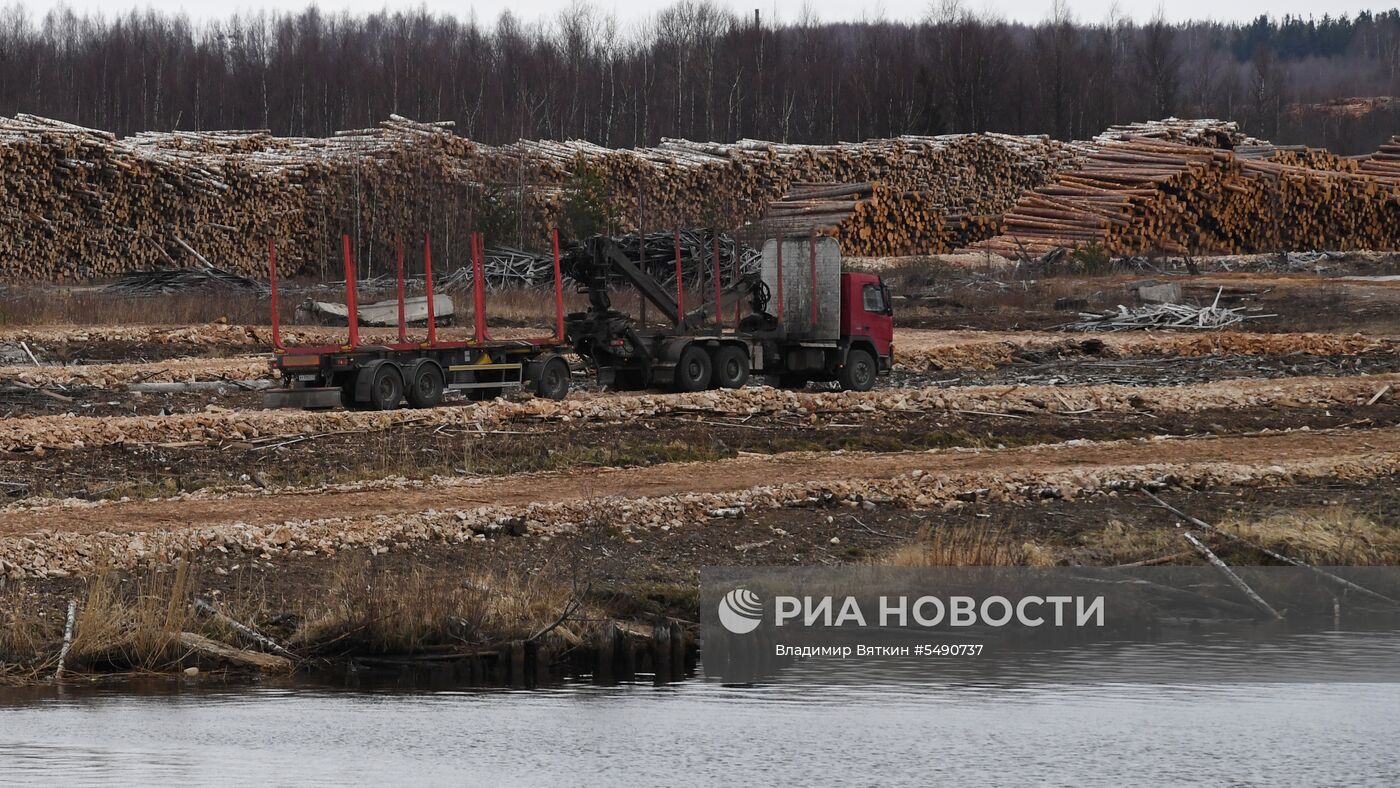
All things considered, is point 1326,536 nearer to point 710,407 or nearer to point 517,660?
point 517,660

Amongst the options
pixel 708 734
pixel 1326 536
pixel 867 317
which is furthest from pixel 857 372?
pixel 708 734

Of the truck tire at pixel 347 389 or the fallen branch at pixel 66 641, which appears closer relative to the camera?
the fallen branch at pixel 66 641

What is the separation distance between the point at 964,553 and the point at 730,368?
1323cm

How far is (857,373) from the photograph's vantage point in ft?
87.1

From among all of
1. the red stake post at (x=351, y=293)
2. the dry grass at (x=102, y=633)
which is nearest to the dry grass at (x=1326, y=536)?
the dry grass at (x=102, y=633)

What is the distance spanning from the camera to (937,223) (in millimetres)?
50938

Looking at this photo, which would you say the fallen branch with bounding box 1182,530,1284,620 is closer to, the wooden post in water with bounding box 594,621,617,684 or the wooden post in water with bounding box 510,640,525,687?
the wooden post in water with bounding box 594,621,617,684

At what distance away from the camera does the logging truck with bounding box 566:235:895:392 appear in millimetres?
25281

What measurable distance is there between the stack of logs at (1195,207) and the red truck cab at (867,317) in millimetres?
19044

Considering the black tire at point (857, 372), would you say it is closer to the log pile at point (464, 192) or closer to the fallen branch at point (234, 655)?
the log pile at point (464, 192)

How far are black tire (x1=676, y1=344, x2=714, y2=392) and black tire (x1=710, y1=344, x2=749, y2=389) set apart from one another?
0.80 ft

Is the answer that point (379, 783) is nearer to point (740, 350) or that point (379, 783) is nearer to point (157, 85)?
point (740, 350)

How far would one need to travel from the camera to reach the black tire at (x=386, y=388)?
22.0m

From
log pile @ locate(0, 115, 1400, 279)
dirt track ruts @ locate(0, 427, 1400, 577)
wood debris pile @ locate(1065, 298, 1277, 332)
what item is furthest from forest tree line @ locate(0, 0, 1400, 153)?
dirt track ruts @ locate(0, 427, 1400, 577)
